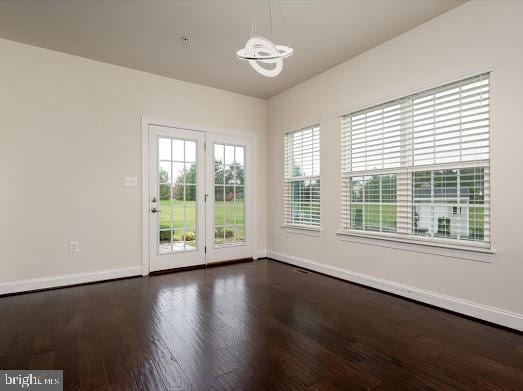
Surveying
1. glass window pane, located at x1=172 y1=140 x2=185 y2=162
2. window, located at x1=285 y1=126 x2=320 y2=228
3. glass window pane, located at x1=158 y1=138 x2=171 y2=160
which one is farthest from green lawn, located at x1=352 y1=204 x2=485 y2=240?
glass window pane, located at x1=158 y1=138 x2=171 y2=160

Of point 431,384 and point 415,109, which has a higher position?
point 415,109

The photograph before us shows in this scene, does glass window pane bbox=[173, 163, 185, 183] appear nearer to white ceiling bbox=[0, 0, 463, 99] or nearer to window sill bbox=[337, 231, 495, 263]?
white ceiling bbox=[0, 0, 463, 99]

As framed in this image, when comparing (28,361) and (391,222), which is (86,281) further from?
(391,222)

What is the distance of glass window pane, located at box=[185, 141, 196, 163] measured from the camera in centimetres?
451

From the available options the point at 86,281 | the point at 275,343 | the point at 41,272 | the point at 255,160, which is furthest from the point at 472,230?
the point at 41,272

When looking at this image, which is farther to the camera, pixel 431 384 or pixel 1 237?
pixel 1 237

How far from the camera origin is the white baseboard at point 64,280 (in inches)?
131

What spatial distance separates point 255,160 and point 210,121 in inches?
40.8

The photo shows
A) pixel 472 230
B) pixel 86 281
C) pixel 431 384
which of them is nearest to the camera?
pixel 431 384

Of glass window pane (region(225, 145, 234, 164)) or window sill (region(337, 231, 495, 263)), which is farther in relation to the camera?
glass window pane (region(225, 145, 234, 164))

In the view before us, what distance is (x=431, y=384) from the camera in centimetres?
171

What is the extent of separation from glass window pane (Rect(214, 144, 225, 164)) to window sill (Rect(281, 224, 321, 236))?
1.52 metres

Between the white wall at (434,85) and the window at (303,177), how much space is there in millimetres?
205

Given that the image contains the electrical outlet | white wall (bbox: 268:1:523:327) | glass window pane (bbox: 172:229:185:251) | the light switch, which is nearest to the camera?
white wall (bbox: 268:1:523:327)
